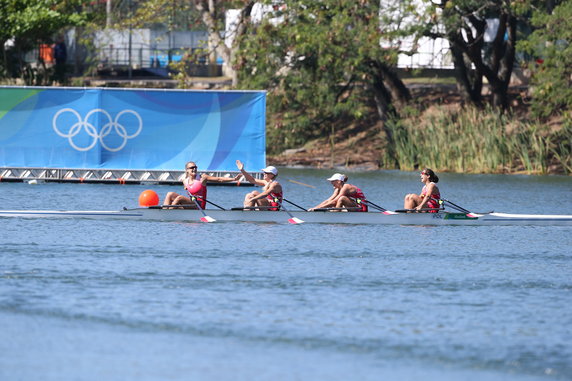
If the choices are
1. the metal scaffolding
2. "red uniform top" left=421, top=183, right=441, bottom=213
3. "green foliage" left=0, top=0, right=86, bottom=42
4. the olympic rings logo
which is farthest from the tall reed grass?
"red uniform top" left=421, top=183, right=441, bottom=213

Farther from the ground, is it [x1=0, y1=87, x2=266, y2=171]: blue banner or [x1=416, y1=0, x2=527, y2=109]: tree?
[x1=416, y1=0, x2=527, y2=109]: tree

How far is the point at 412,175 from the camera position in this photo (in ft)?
154

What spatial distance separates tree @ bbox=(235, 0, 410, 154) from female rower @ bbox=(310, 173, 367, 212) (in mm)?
22098

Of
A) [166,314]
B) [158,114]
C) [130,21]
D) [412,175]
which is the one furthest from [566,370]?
[130,21]

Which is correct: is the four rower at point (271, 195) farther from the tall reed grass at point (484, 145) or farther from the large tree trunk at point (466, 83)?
the large tree trunk at point (466, 83)

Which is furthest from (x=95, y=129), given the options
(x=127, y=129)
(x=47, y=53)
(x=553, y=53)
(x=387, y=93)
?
(x=47, y=53)

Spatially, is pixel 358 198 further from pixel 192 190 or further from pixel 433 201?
pixel 192 190

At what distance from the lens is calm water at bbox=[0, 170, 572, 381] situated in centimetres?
1424

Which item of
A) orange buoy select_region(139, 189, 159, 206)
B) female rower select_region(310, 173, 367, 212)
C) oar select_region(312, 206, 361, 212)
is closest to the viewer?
oar select_region(312, 206, 361, 212)

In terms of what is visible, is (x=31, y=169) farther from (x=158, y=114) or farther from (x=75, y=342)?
(x=75, y=342)

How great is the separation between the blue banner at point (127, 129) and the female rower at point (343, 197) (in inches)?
495

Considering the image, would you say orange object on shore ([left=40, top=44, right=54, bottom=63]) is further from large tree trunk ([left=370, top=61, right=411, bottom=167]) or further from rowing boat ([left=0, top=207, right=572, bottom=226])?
rowing boat ([left=0, top=207, right=572, bottom=226])

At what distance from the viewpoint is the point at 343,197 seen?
1063 inches

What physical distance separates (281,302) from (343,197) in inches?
365
